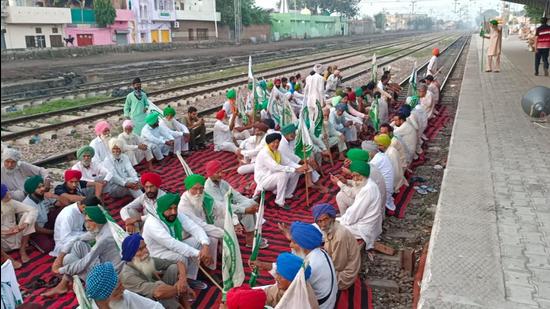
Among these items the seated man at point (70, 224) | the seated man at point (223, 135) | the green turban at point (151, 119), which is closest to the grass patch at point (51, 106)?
the green turban at point (151, 119)

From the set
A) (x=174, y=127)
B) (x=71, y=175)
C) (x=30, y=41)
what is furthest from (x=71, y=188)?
(x=30, y=41)

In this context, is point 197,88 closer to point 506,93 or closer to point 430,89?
point 430,89

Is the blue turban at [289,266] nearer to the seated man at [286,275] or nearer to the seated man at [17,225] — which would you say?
the seated man at [286,275]

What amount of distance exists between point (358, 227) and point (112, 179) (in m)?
3.40

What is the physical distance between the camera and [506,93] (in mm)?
13164

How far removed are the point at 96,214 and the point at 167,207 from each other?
63cm

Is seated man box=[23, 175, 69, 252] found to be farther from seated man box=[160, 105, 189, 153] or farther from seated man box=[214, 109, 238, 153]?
seated man box=[214, 109, 238, 153]

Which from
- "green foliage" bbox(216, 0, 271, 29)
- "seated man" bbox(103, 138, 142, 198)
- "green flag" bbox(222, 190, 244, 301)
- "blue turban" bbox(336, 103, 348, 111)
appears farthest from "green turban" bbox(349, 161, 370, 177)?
"green foliage" bbox(216, 0, 271, 29)

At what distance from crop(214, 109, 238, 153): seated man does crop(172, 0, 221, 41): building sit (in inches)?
1760

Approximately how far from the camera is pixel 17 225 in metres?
5.03

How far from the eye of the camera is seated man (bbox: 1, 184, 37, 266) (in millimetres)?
4949

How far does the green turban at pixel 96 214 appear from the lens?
4.23 meters

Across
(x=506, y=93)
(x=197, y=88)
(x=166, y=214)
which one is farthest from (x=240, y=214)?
(x=197, y=88)

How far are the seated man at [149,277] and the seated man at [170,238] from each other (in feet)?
0.57
